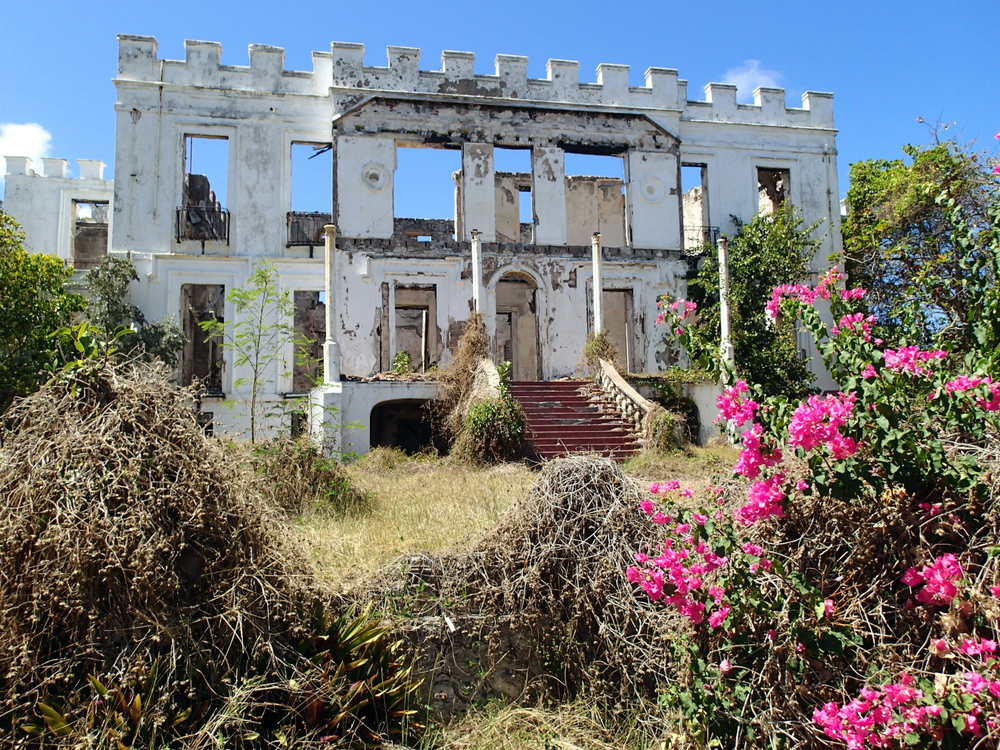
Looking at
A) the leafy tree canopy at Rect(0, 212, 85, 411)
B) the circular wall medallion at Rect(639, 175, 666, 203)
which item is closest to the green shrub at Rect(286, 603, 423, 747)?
the leafy tree canopy at Rect(0, 212, 85, 411)

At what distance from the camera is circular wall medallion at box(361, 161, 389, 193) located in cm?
1823

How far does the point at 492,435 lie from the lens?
1201 centimetres

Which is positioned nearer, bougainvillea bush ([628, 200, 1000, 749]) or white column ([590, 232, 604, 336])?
bougainvillea bush ([628, 200, 1000, 749])

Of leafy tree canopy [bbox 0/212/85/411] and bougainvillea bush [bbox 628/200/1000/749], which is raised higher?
leafy tree canopy [bbox 0/212/85/411]

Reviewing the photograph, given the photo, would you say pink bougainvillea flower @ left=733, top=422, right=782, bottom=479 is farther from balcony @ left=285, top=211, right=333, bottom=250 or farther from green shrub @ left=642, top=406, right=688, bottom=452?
balcony @ left=285, top=211, right=333, bottom=250

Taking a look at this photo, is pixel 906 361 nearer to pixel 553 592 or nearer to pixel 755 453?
pixel 755 453

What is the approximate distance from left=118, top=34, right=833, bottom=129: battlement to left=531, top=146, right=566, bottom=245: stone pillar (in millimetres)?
1386

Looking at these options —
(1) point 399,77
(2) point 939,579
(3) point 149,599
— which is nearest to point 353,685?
(3) point 149,599

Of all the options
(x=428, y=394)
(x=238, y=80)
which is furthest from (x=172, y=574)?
(x=238, y=80)

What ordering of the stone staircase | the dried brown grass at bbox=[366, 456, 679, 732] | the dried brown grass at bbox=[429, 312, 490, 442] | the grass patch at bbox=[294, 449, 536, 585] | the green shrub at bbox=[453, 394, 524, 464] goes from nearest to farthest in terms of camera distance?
the dried brown grass at bbox=[366, 456, 679, 732], the grass patch at bbox=[294, 449, 536, 585], the green shrub at bbox=[453, 394, 524, 464], the stone staircase, the dried brown grass at bbox=[429, 312, 490, 442]

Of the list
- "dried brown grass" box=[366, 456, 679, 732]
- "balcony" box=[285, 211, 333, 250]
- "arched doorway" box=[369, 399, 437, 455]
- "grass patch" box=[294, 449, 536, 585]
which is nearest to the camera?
"dried brown grass" box=[366, 456, 679, 732]

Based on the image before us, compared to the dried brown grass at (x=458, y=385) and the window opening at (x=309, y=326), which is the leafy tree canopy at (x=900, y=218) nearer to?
the dried brown grass at (x=458, y=385)

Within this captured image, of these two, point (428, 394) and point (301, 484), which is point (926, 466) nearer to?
point (301, 484)

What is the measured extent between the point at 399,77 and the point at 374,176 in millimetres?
2568
